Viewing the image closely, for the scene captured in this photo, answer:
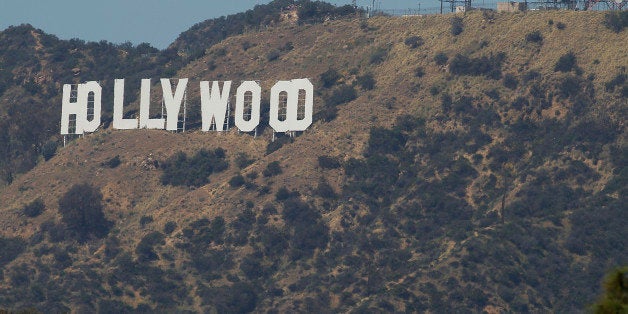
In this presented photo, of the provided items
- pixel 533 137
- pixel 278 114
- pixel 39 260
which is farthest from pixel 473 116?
pixel 39 260

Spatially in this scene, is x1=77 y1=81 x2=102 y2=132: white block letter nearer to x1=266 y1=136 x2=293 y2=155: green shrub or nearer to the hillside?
the hillside

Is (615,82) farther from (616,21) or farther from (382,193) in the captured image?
(382,193)

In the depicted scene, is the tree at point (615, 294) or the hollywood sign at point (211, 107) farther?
the hollywood sign at point (211, 107)

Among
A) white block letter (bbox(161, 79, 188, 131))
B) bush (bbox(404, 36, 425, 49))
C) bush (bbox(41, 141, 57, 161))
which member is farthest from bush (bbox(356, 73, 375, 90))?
bush (bbox(41, 141, 57, 161))

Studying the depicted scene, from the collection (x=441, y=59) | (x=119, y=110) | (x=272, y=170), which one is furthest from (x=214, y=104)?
(x=441, y=59)

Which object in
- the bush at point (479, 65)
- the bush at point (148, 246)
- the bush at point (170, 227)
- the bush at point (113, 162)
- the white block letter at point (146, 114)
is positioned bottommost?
the bush at point (148, 246)

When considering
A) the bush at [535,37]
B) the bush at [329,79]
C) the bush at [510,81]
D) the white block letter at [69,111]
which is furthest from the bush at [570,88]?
the white block letter at [69,111]

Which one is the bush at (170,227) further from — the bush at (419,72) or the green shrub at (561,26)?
the green shrub at (561,26)

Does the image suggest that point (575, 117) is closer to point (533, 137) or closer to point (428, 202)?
point (533, 137)
